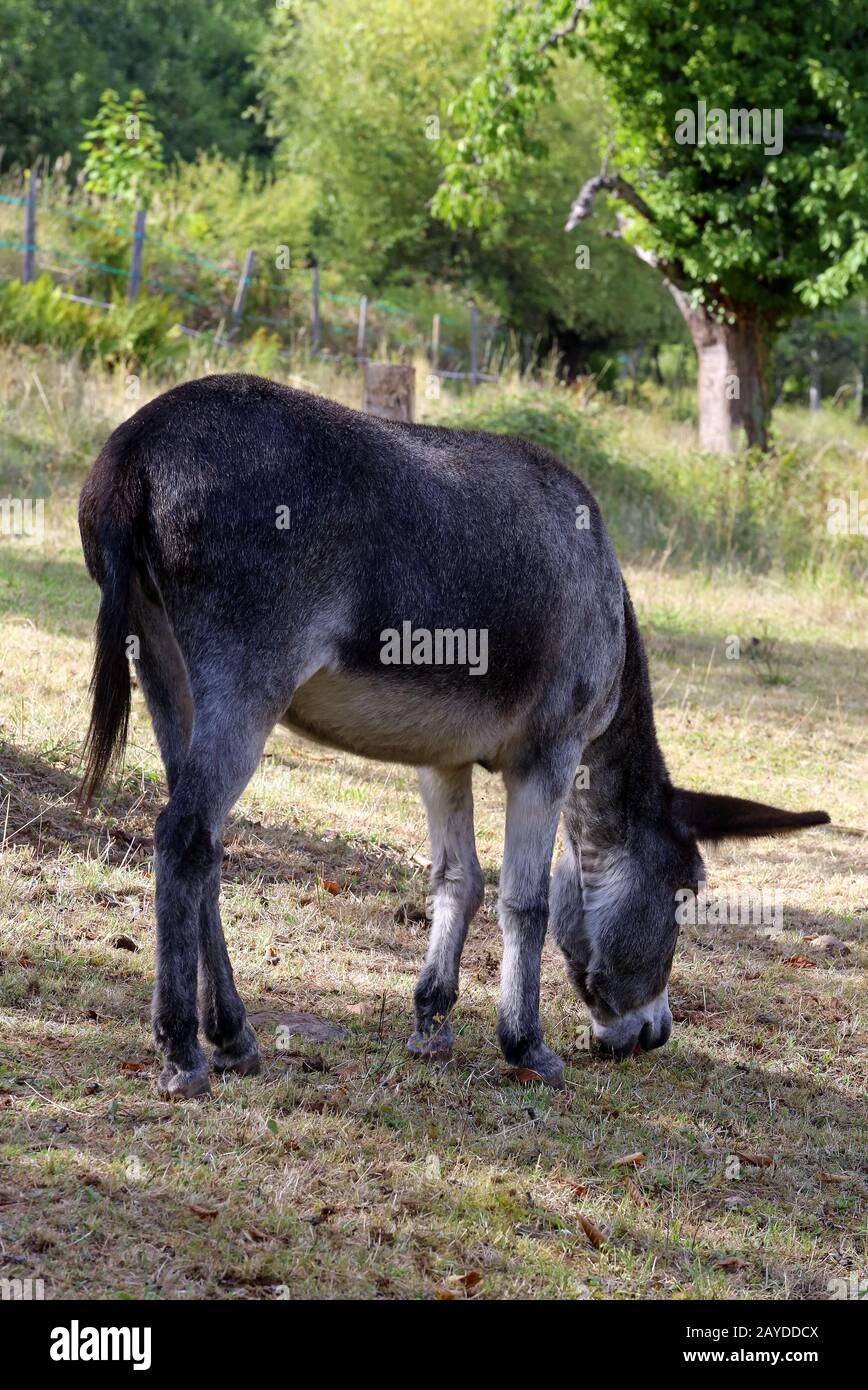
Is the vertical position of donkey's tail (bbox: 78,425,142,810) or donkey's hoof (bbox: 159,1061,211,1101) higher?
donkey's tail (bbox: 78,425,142,810)

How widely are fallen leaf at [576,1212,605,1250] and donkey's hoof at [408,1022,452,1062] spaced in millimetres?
1034

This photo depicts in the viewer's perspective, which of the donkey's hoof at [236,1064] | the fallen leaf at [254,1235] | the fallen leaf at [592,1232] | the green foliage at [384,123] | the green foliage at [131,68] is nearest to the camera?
the fallen leaf at [254,1235]

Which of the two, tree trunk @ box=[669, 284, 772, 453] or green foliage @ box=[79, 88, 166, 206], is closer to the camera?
tree trunk @ box=[669, 284, 772, 453]

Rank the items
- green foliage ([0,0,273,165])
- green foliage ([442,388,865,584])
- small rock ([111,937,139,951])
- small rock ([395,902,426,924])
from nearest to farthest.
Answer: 1. small rock ([111,937,139,951])
2. small rock ([395,902,426,924])
3. green foliage ([442,388,865,584])
4. green foliage ([0,0,273,165])

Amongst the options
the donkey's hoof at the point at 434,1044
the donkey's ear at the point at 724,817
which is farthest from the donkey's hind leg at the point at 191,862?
the donkey's ear at the point at 724,817

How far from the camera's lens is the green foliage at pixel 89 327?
49.7 feet

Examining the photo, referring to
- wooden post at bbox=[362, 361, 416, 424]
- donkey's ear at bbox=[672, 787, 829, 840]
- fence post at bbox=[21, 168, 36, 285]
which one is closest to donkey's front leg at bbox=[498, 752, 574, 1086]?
donkey's ear at bbox=[672, 787, 829, 840]

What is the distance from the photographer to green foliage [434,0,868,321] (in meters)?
15.9

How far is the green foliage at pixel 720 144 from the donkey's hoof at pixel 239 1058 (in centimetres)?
1345

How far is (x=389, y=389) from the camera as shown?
1081 centimetres

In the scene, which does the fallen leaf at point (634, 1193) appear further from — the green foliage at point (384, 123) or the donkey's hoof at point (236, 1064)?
the green foliage at point (384, 123)

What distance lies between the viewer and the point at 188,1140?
3775mm

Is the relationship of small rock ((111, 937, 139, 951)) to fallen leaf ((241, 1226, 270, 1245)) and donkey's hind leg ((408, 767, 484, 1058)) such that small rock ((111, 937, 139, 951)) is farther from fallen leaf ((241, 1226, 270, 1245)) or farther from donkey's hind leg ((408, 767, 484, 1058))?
fallen leaf ((241, 1226, 270, 1245))

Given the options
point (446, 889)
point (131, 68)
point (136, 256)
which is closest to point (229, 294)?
point (136, 256)
